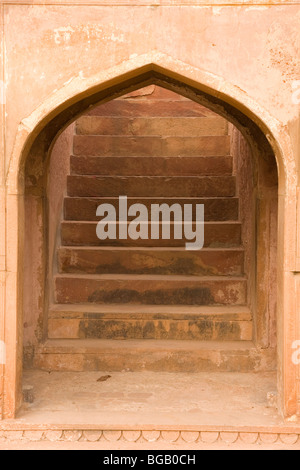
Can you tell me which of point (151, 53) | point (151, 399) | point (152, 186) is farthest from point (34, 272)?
point (151, 53)

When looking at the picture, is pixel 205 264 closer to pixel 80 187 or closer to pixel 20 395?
pixel 80 187

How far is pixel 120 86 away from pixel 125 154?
2433mm

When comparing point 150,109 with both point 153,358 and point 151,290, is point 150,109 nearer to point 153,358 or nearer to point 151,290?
point 151,290

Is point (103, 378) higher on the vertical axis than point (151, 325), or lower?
lower

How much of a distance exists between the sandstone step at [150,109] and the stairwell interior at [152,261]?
0.20 meters

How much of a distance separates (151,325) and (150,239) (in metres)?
1.07

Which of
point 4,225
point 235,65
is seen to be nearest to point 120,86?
point 235,65

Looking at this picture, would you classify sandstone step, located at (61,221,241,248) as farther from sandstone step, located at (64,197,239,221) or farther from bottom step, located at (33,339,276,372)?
bottom step, located at (33,339,276,372)

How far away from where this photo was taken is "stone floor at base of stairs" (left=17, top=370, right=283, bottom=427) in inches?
147

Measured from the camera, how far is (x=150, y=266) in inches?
225

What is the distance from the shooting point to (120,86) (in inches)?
170

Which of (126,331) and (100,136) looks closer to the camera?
(126,331)

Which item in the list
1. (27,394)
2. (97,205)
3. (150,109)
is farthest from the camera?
(150,109)

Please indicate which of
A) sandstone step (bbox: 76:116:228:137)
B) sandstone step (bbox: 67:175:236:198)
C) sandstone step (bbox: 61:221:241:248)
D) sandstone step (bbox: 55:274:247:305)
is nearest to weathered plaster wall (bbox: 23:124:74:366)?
sandstone step (bbox: 55:274:247:305)
